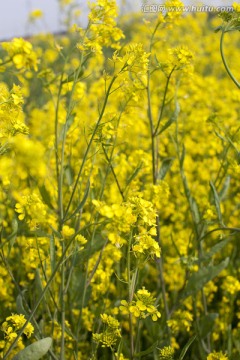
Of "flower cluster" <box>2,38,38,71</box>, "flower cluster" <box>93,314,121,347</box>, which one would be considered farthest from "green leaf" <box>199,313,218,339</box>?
"flower cluster" <box>2,38,38,71</box>

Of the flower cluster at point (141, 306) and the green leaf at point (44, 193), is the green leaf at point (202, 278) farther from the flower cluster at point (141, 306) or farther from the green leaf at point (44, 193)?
the green leaf at point (44, 193)

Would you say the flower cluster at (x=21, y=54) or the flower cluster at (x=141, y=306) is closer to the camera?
the flower cluster at (x=21, y=54)

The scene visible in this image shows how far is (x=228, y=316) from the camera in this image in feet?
7.98

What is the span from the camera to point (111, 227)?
1218 mm

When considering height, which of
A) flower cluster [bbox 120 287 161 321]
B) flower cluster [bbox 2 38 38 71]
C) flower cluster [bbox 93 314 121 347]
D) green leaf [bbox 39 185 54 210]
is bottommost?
flower cluster [bbox 93 314 121 347]

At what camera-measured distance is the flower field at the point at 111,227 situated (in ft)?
4.83

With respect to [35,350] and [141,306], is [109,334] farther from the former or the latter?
[35,350]

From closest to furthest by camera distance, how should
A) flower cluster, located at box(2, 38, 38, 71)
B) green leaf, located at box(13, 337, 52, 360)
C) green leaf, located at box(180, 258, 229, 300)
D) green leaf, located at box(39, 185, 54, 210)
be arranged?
flower cluster, located at box(2, 38, 38, 71) < green leaf, located at box(13, 337, 52, 360) < green leaf, located at box(39, 185, 54, 210) < green leaf, located at box(180, 258, 229, 300)

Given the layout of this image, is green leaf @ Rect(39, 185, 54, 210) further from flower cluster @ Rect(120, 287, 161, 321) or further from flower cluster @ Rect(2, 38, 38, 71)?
flower cluster @ Rect(2, 38, 38, 71)

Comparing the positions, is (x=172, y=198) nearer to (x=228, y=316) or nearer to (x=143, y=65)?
(x=228, y=316)

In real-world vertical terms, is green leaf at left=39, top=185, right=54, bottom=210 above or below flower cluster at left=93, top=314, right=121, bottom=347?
above

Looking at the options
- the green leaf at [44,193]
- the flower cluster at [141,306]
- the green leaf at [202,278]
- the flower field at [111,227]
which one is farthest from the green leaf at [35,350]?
the green leaf at [202,278]

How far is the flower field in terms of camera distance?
1.47m

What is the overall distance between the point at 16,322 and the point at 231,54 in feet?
19.3
